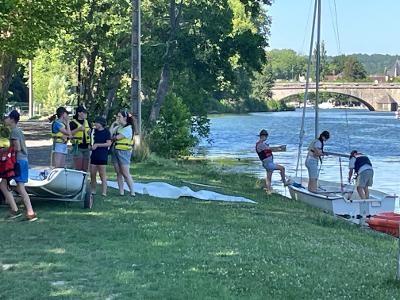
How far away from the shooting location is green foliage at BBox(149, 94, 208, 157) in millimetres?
31094

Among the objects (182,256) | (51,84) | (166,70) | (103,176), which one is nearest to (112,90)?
(166,70)

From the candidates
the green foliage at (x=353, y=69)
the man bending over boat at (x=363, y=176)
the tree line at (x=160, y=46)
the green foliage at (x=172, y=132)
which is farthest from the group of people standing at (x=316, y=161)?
the green foliage at (x=353, y=69)

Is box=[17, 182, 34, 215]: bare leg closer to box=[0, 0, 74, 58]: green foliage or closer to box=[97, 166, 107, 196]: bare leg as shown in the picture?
box=[97, 166, 107, 196]: bare leg

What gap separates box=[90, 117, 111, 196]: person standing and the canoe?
21.4 feet

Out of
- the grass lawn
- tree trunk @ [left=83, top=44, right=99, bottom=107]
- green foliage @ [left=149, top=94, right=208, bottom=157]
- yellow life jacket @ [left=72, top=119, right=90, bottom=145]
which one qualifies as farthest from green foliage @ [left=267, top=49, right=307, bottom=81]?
the grass lawn

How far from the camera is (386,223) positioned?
17.3 meters

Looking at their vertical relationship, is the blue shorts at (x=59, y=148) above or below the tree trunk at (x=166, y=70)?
below

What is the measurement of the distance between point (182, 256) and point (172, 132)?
2354cm

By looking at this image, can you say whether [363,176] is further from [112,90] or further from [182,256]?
[112,90]

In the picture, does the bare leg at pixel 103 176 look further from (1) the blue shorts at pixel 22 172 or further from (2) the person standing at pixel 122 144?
(1) the blue shorts at pixel 22 172

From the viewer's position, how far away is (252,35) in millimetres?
30922

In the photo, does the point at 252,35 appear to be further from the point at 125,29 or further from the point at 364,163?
the point at 364,163

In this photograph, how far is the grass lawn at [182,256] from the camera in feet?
23.9

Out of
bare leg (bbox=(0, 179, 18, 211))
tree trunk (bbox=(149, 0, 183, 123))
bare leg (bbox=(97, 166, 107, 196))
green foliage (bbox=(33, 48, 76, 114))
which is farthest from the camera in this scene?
green foliage (bbox=(33, 48, 76, 114))
